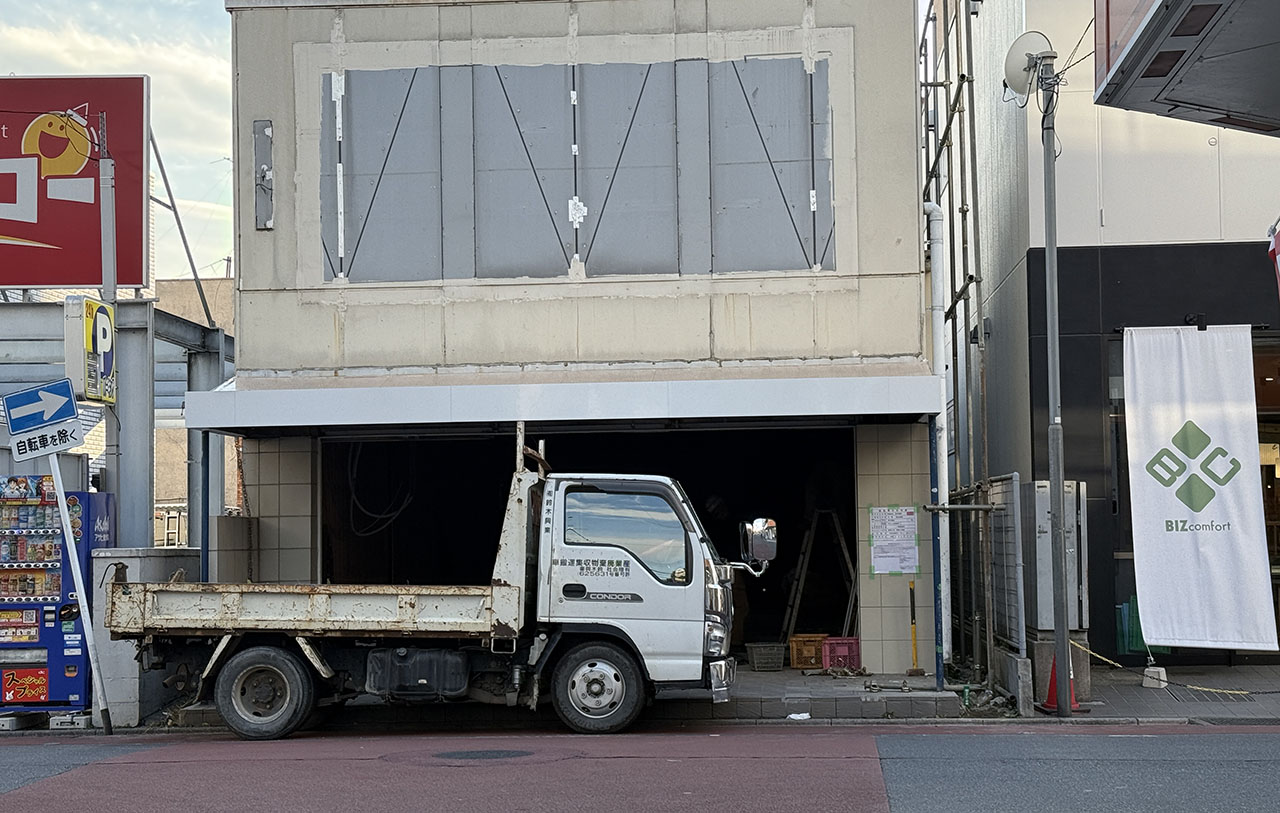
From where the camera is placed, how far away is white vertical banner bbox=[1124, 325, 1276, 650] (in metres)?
14.5

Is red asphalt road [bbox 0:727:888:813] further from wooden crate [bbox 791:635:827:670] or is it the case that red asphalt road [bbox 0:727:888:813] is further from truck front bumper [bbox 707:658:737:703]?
wooden crate [bbox 791:635:827:670]

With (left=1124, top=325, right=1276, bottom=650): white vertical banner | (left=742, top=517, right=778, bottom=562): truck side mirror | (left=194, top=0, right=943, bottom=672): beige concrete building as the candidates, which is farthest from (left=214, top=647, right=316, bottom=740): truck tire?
(left=1124, top=325, right=1276, bottom=650): white vertical banner

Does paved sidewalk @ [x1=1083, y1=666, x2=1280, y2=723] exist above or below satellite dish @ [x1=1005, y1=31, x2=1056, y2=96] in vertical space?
below

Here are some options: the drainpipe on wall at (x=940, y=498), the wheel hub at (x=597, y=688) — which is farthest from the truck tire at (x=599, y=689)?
the drainpipe on wall at (x=940, y=498)

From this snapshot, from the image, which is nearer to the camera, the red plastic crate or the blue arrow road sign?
the blue arrow road sign

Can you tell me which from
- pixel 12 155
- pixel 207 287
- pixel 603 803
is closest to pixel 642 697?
pixel 603 803

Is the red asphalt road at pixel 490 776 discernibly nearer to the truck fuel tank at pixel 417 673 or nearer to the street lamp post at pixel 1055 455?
the truck fuel tank at pixel 417 673

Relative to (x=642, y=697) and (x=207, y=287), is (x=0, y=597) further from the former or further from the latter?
(x=207, y=287)

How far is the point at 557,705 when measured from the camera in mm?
12750

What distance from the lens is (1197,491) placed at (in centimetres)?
1475

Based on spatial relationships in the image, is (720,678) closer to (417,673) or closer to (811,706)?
(811,706)

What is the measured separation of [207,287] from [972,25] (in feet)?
112

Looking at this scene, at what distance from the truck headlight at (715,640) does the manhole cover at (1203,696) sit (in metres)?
5.19

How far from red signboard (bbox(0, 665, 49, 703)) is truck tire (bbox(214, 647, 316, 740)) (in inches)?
104
